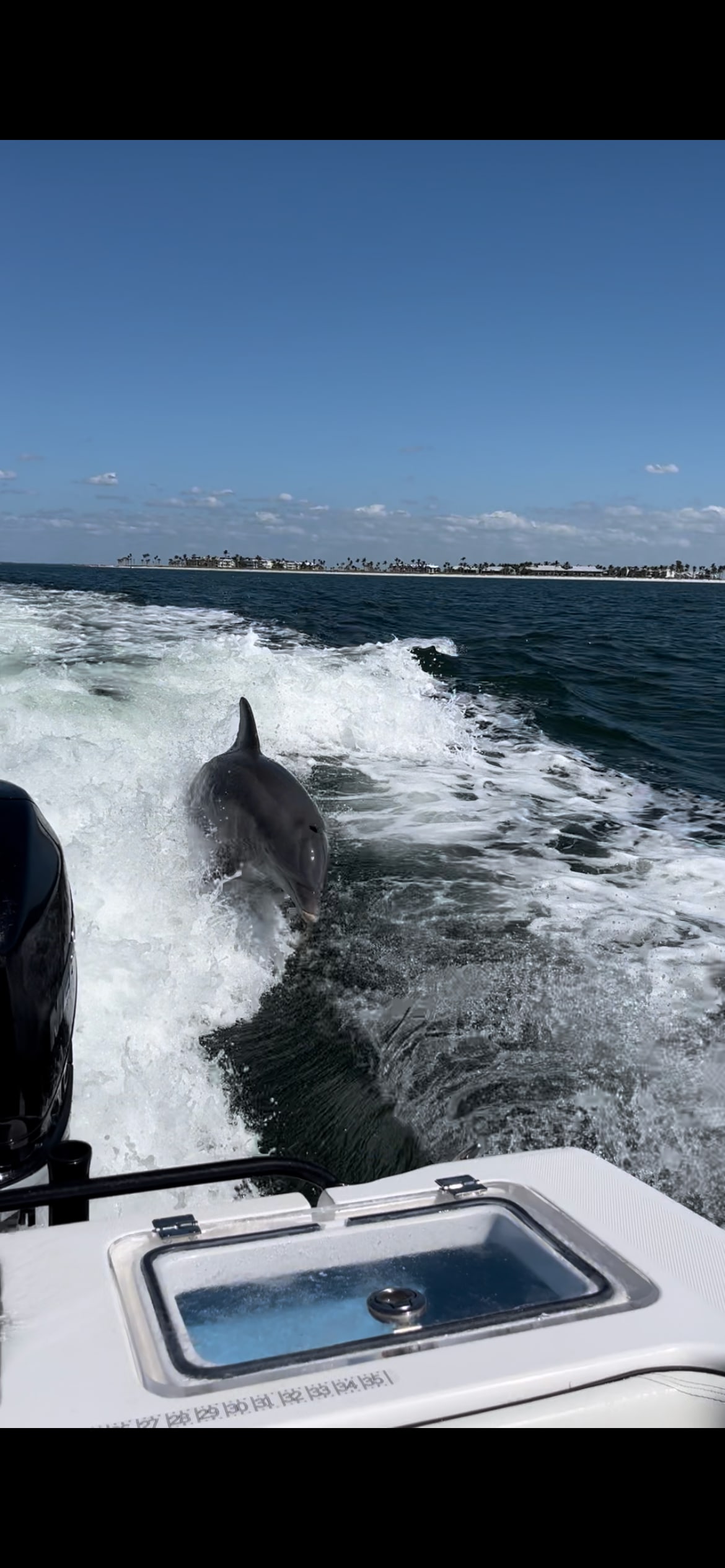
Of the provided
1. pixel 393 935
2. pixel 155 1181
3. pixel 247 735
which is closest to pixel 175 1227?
pixel 155 1181

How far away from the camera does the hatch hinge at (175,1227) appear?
1794 millimetres

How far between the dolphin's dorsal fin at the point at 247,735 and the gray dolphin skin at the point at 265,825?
2cm

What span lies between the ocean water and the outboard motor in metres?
0.97

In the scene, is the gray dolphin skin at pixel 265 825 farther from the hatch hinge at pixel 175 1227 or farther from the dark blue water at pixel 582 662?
the dark blue water at pixel 582 662

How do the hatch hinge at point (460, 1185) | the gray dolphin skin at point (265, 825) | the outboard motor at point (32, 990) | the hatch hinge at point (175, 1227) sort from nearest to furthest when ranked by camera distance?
the hatch hinge at point (175, 1227) < the hatch hinge at point (460, 1185) < the outboard motor at point (32, 990) < the gray dolphin skin at point (265, 825)

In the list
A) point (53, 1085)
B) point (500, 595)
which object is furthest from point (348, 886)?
point (500, 595)

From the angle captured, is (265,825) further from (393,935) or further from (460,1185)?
(460,1185)

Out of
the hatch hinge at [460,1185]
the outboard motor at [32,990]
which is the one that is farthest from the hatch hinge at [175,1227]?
the outboard motor at [32,990]

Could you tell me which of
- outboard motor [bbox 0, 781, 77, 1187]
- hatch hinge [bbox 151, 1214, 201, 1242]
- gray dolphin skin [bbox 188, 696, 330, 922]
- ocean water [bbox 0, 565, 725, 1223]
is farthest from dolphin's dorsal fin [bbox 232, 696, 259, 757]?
hatch hinge [bbox 151, 1214, 201, 1242]

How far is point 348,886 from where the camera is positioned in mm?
6621

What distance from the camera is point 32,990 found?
266 cm

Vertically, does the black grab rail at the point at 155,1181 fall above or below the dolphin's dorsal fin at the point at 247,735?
below
